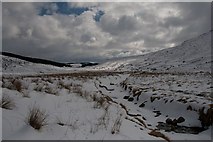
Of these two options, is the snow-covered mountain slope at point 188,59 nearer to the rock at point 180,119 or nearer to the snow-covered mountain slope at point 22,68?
the snow-covered mountain slope at point 22,68

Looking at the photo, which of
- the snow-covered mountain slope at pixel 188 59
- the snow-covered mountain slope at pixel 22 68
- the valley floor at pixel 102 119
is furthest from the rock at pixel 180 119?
the snow-covered mountain slope at pixel 22 68

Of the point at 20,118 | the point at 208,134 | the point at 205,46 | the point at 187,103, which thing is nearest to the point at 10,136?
the point at 20,118

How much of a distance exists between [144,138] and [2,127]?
3301mm

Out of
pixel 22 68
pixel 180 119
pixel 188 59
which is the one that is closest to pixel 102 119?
pixel 180 119

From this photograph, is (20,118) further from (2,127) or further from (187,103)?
(187,103)

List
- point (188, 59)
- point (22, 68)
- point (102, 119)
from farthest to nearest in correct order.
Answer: point (22, 68)
point (188, 59)
point (102, 119)

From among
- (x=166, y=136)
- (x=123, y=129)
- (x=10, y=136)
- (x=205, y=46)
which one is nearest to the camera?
(x=10, y=136)

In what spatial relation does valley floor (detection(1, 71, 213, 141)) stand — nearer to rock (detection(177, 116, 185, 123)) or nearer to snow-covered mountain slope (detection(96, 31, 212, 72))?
rock (detection(177, 116, 185, 123))

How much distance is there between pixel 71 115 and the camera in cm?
729

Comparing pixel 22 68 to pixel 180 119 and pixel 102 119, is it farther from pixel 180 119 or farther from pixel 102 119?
pixel 102 119

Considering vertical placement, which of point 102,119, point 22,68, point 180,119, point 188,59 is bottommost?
point 180,119

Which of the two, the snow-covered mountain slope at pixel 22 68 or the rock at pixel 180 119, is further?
the snow-covered mountain slope at pixel 22 68

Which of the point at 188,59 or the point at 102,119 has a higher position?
the point at 188,59

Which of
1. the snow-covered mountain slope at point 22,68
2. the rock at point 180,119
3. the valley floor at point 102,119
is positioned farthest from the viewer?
the snow-covered mountain slope at point 22,68
